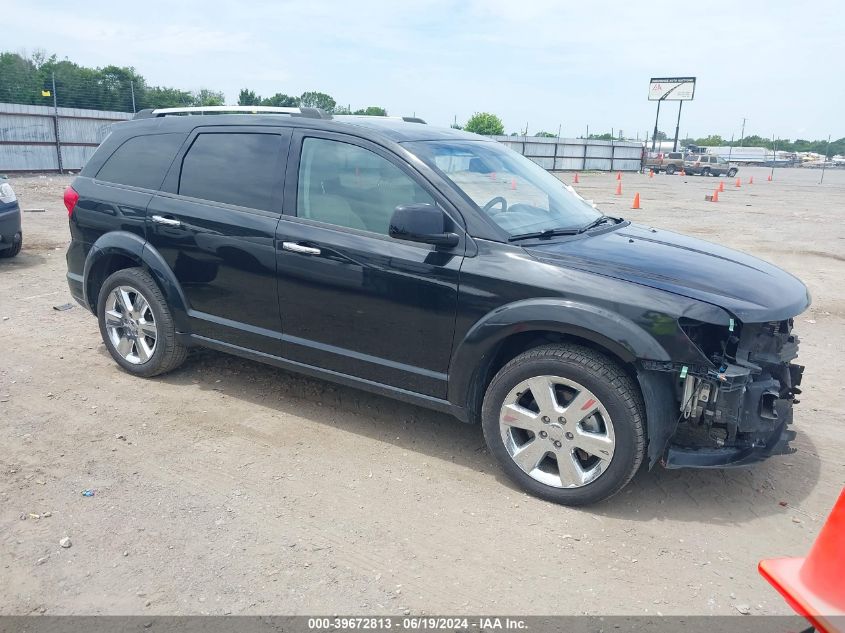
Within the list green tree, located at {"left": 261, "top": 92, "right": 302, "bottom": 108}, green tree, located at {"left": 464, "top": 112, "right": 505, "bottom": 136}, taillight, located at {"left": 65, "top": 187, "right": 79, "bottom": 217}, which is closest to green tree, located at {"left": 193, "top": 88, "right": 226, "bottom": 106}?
green tree, located at {"left": 261, "top": 92, "right": 302, "bottom": 108}

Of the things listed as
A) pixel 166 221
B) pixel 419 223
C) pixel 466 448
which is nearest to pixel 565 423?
pixel 466 448

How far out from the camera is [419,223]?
11.8ft

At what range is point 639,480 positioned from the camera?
384 cm

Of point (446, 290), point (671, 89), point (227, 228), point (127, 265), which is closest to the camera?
point (446, 290)

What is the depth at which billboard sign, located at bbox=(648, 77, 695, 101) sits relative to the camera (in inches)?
2630

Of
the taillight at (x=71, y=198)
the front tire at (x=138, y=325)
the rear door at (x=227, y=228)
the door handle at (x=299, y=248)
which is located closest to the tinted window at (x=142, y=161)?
the rear door at (x=227, y=228)

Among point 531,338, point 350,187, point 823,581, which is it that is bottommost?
point 823,581

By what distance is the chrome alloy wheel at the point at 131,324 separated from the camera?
498 centimetres

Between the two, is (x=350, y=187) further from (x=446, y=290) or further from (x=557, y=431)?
(x=557, y=431)

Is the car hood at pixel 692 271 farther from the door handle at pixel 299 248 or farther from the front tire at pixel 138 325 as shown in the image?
the front tire at pixel 138 325

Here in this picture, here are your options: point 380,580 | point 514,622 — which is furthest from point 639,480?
point 380,580

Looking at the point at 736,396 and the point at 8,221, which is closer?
the point at 736,396

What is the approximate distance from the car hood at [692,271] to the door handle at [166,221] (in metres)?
2.46

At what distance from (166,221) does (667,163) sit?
51.9 meters
